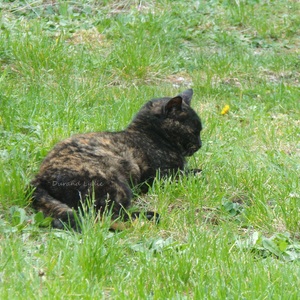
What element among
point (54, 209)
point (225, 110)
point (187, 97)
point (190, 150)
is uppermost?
point (187, 97)

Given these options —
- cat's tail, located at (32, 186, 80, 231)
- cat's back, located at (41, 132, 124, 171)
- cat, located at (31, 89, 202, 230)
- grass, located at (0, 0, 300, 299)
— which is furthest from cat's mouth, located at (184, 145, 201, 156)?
cat's tail, located at (32, 186, 80, 231)

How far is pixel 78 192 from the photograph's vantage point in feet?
16.3

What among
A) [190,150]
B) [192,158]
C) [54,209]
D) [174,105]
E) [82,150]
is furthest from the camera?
[192,158]

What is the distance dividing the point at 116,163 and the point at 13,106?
1700 millimetres

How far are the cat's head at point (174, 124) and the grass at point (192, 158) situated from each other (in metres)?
0.25

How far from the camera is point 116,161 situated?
18.0 ft

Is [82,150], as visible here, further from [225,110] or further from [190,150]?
[225,110]

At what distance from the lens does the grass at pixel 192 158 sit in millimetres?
3902

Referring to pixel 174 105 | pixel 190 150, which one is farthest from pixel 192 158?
pixel 174 105

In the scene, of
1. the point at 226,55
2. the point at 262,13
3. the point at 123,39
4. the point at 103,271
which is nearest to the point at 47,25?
the point at 123,39

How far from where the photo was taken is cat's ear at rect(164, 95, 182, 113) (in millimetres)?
6137

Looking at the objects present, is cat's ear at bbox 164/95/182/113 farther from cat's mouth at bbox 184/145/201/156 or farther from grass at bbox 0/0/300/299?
grass at bbox 0/0/300/299

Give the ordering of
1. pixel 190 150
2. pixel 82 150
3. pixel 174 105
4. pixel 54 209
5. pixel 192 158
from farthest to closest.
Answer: pixel 192 158
pixel 190 150
pixel 174 105
pixel 82 150
pixel 54 209

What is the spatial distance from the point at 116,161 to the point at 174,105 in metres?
1.04
